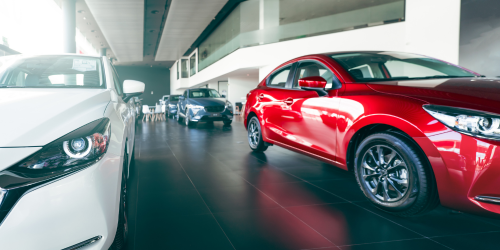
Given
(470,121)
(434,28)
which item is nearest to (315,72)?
(470,121)

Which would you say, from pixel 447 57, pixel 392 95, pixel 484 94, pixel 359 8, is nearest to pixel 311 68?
pixel 392 95

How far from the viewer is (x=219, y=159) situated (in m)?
4.80

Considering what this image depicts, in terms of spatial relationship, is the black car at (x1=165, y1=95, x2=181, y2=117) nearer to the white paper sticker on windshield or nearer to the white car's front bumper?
the white paper sticker on windshield

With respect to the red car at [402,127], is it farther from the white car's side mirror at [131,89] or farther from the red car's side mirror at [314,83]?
the white car's side mirror at [131,89]

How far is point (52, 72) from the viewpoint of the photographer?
2670mm

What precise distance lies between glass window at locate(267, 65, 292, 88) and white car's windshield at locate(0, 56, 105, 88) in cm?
216

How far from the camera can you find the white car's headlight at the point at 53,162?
3.83 feet

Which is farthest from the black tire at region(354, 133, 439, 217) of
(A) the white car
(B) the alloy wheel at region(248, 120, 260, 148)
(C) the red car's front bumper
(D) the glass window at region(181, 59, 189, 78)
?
(D) the glass window at region(181, 59, 189, 78)

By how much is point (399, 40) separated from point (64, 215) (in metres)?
11.4

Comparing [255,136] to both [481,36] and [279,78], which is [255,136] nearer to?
[279,78]

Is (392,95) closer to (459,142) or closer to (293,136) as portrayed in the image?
(459,142)

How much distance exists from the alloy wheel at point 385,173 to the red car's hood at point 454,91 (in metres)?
0.44

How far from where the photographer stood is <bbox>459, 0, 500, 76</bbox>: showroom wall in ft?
21.8

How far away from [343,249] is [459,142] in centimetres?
92
